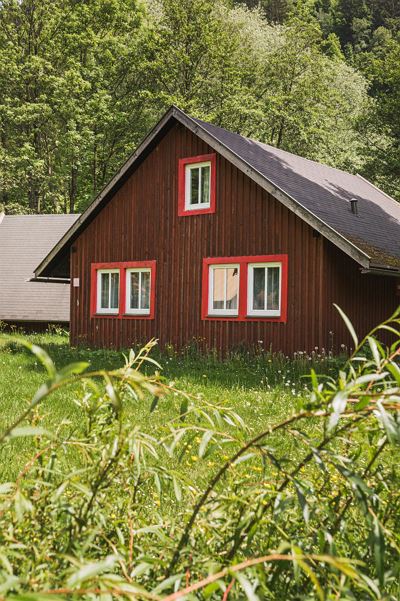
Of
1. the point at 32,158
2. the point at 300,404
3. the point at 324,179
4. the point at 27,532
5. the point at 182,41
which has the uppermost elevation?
the point at 182,41

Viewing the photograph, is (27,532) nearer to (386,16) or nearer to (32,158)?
(32,158)

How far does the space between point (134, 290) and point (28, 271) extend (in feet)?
28.2

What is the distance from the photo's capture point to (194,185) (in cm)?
1784

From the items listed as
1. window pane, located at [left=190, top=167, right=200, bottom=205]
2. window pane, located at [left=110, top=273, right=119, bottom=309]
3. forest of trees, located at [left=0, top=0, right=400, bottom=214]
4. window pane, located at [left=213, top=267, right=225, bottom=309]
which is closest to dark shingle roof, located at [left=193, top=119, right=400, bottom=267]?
window pane, located at [left=190, top=167, right=200, bottom=205]

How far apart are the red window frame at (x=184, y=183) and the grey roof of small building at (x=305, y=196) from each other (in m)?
0.59

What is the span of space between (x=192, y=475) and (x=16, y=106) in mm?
34526

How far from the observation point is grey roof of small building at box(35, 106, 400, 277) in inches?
572

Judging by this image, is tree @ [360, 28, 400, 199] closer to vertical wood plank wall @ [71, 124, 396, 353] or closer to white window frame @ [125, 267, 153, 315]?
vertical wood plank wall @ [71, 124, 396, 353]

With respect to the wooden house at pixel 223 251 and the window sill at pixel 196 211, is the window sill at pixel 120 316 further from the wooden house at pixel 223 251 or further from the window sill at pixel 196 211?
the window sill at pixel 196 211

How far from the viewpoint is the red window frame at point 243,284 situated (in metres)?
15.7

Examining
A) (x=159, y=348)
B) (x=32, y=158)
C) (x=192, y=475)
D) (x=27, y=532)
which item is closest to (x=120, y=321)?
(x=159, y=348)

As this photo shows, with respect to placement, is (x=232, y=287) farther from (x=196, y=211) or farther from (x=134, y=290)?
(x=134, y=290)

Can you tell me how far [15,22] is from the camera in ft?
124

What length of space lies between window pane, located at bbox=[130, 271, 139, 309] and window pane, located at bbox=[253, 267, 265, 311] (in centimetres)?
393
